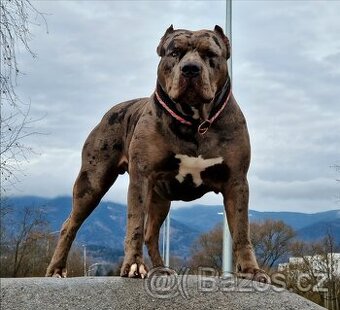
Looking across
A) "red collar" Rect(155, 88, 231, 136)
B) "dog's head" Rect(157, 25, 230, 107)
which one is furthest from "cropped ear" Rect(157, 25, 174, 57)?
"red collar" Rect(155, 88, 231, 136)

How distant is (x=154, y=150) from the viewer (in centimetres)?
579

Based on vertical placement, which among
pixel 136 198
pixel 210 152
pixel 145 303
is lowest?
pixel 145 303

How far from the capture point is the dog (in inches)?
219

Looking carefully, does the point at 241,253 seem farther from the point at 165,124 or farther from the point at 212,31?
the point at 212,31

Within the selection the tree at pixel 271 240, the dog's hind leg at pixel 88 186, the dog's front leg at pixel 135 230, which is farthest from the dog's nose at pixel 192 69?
the tree at pixel 271 240

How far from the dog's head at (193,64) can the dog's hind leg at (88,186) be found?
1.24 m

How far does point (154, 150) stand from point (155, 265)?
4.77 feet

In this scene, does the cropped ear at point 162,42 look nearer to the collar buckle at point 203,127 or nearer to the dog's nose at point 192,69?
the dog's nose at point 192,69

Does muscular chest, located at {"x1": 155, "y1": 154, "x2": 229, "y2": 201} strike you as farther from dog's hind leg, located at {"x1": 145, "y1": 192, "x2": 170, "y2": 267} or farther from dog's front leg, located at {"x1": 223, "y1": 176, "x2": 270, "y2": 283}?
dog's hind leg, located at {"x1": 145, "y1": 192, "x2": 170, "y2": 267}

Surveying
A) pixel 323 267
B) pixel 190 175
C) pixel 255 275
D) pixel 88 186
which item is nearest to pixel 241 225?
pixel 255 275

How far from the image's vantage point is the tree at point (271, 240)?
35000 millimetres

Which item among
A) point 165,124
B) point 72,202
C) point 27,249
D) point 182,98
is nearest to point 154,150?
point 165,124

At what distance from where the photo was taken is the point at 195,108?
5.66 meters

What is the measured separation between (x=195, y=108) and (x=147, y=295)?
1.49 metres
